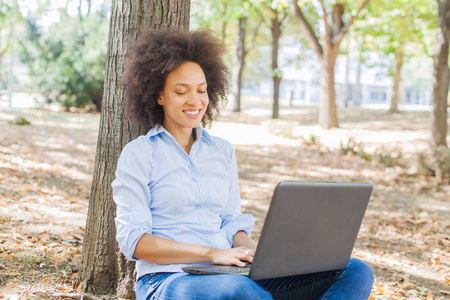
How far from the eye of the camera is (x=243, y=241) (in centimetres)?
259

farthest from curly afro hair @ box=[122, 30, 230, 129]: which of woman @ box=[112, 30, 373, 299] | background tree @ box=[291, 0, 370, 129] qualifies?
background tree @ box=[291, 0, 370, 129]

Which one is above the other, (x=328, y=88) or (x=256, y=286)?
(x=328, y=88)

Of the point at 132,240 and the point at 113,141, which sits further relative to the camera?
the point at 113,141

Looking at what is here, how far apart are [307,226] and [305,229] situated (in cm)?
2

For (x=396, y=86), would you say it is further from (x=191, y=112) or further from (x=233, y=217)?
(x=191, y=112)

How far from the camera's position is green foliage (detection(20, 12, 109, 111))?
738 inches

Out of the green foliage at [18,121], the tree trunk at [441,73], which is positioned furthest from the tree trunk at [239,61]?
the tree trunk at [441,73]

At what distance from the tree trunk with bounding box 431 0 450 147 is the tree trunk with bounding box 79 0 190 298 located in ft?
26.2

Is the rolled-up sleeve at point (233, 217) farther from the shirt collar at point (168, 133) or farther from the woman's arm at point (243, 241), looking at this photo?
the shirt collar at point (168, 133)

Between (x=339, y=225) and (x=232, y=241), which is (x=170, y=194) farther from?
(x=339, y=225)

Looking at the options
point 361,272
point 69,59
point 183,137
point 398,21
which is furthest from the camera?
point 398,21

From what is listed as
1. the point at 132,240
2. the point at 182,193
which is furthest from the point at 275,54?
the point at 132,240

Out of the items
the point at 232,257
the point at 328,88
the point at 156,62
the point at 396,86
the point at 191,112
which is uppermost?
the point at 396,86

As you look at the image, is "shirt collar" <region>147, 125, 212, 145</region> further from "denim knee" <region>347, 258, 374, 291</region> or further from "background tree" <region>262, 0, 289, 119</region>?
"background tree" <region>262, 0, 289, 119</region>
